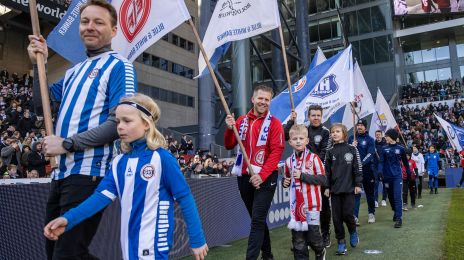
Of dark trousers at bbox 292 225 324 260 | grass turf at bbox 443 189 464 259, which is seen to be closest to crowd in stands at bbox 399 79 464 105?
grass turf at bbox 443 189 464 259

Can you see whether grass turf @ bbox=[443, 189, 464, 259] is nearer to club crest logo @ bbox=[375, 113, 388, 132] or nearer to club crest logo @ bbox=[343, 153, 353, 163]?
club crest logo @ bbox=[343, 153, 353, 163]

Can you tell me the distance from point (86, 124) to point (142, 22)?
2.03 metres

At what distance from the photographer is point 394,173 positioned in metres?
9.02

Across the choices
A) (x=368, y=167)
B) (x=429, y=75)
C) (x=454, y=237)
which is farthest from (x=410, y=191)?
(x=429, y=75)

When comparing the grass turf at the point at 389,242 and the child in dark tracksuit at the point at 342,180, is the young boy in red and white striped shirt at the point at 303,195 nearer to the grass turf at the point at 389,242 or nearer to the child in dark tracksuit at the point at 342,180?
the child in dark tracksuit at the point at 342,180

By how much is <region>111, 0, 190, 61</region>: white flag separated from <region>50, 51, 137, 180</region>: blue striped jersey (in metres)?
1.46

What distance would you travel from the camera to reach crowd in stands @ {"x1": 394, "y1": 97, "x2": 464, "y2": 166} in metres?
29.6

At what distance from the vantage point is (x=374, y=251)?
6.26 meters

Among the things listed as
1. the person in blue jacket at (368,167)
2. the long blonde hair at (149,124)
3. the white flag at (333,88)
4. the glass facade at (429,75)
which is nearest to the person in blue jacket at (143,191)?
the long blonde hair at (149,124)

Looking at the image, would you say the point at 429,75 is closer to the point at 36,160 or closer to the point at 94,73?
the point at 36,160

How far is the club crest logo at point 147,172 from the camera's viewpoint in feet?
8.57

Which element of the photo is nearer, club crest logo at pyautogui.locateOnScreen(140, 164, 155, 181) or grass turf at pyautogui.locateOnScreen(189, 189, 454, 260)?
club crest logo at pyautogui.locateOnScreen(140, 164, 155, 181)

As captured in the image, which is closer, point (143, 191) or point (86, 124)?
point (143, 191)

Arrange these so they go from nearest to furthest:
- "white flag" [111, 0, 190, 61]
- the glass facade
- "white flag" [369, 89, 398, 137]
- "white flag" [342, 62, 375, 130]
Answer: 1. "white flag" [111, 0, 190, 61]
2. "white flag" [342, 62, 375, 130]
3. "white flag" [369, 89, 398, 137]
4. the glass facade
